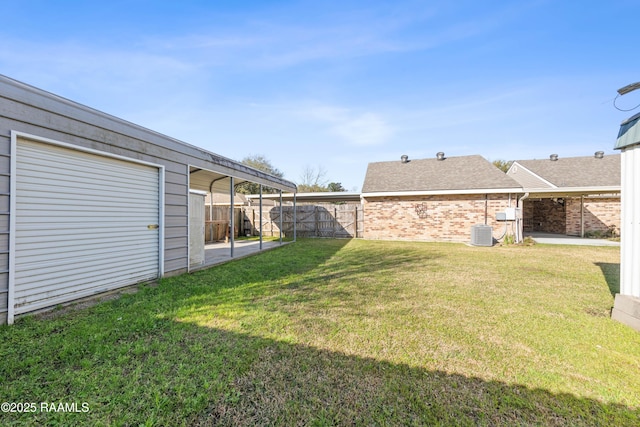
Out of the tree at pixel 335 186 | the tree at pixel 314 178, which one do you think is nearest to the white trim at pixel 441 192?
the tree at pixel 314 178

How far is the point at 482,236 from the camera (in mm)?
10930

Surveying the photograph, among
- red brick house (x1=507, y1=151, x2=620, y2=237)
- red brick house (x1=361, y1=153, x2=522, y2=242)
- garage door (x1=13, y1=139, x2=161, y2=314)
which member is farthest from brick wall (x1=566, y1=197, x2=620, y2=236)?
garage door (x1=13, y1=139, x2=161, y2=314)

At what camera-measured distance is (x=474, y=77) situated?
32.3ft

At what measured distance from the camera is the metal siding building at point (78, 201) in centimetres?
313

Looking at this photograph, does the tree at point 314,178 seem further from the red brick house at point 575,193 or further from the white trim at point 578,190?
the white trim at point 578,190

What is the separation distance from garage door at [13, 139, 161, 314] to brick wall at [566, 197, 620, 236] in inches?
813

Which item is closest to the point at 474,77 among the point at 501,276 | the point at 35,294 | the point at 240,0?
the point at 501,276

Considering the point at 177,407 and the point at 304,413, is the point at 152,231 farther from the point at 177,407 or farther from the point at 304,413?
the point at 304,413

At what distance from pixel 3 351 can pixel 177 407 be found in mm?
2041

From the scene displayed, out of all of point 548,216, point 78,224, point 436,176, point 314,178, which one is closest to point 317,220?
point 436,176

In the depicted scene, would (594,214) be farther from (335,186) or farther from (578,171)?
(335,186)

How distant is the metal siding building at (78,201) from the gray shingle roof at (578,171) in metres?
18.5

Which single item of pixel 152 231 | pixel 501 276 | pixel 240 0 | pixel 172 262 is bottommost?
pixel 501 276

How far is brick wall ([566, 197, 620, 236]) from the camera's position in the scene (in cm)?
1448
